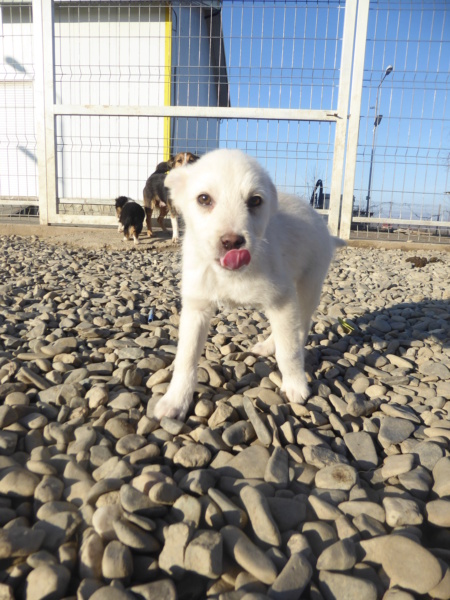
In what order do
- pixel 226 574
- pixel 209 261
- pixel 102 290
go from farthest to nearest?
pixel 102 290, pixel 209 261, pixel 226 574

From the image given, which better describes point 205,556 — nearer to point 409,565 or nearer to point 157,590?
point 157,590

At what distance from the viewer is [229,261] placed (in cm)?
206

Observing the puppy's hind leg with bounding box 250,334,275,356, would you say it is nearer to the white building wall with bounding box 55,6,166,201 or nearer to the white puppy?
the white puppy

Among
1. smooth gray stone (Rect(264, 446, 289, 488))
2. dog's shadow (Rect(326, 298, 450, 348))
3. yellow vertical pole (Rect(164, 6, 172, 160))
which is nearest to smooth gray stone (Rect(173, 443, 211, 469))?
smooth gray stone (Rect(264, 446, 289, 488))

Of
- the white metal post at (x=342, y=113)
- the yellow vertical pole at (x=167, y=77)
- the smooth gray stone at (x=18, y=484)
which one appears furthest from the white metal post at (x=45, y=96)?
the smooth gray stone at (x=18, y=484)

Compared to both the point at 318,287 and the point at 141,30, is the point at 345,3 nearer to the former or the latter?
the point at 141,30

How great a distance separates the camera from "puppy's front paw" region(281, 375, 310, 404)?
2406mm

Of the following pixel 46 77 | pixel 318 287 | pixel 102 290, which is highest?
pixel 46 77

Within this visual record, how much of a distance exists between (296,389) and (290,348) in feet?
0.74

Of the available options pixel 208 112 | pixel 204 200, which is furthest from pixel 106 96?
pixel 204 200

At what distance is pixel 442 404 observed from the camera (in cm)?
239

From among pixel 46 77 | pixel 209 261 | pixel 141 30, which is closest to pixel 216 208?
pixel 209 261

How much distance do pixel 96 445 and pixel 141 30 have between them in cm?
1238

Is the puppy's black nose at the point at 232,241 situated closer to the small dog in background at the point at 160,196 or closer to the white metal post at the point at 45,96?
the small dog in background at the point at 160,196
